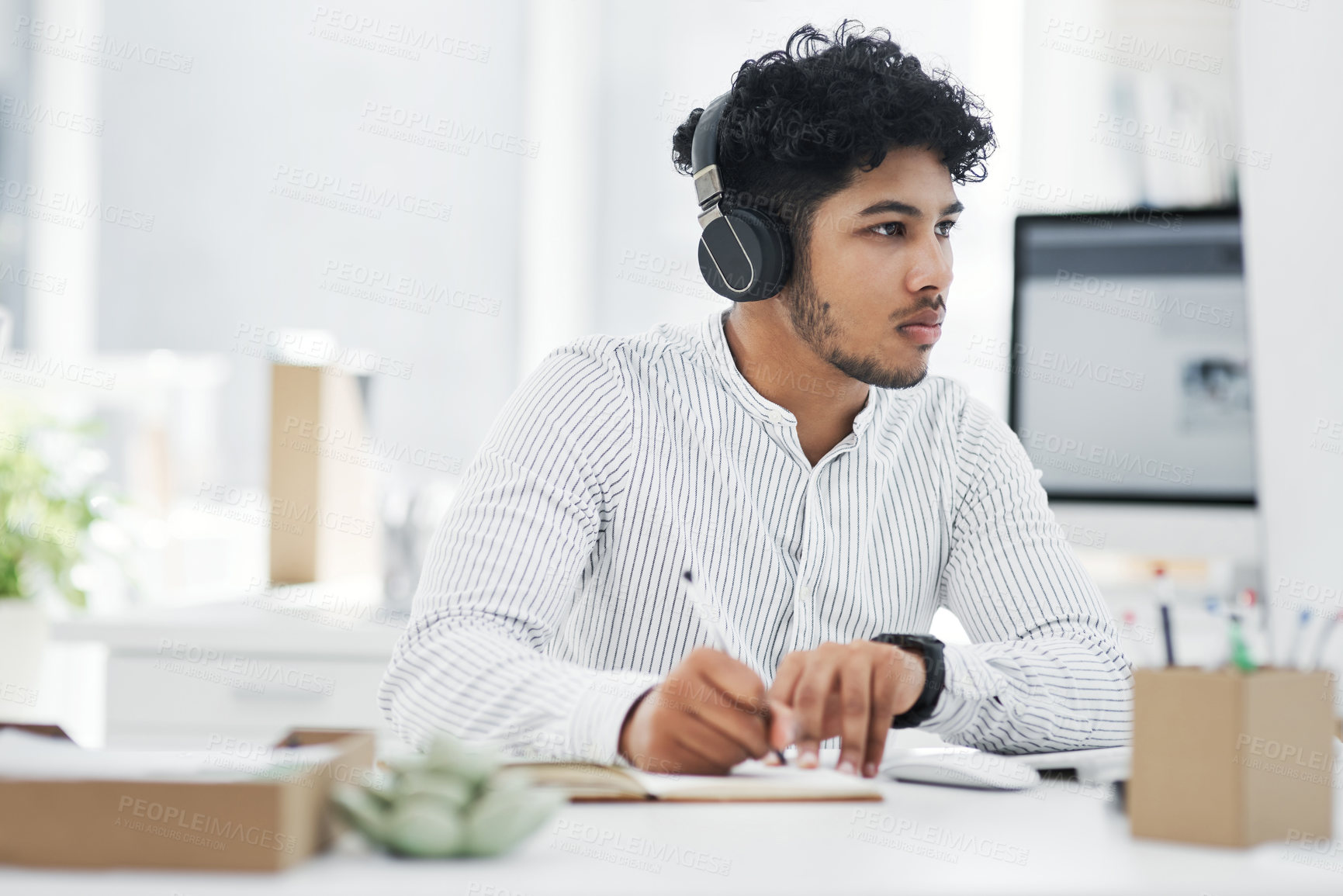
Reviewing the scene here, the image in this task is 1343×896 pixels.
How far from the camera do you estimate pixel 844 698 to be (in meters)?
0.84

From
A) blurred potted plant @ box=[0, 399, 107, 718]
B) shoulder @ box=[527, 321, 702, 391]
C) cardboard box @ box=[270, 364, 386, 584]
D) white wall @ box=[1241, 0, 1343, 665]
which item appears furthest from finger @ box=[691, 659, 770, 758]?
blurred potted plant @ box=[0, 399, 107, 718]

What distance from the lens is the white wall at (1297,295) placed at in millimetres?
1779

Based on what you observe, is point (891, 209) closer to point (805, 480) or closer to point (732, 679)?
point (805, 480)

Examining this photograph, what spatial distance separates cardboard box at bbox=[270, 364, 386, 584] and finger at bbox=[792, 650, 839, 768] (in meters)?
1.47

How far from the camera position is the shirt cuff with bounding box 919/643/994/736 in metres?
0.95

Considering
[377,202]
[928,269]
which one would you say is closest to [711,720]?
[928,269]

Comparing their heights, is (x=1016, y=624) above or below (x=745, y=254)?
below

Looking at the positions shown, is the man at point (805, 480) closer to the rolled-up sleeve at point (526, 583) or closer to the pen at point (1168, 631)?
the rolled-up sleeve at point (526, 583)

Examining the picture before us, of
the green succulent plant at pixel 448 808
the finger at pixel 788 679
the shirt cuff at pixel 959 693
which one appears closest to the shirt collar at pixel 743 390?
the shirt cuff at pixel 959 693

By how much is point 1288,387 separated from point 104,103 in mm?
2560

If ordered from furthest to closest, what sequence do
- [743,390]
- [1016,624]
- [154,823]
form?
1. [743,390]
2. [1016,624]
3. [154,823]

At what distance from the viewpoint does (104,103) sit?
2.86 m

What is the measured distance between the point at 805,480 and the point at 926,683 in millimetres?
383

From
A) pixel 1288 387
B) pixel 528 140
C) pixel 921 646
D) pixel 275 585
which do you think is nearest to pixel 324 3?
pixel 528 140
